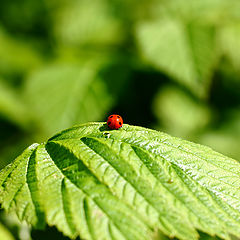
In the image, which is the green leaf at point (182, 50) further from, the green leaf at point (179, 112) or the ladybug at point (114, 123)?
the ladybug at point (114, 123)

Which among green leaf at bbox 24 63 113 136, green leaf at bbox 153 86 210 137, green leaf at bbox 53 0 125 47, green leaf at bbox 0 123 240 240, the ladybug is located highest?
green leaf at bbox 53 0 125 47

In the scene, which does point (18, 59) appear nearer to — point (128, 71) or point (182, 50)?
point (128, 71)

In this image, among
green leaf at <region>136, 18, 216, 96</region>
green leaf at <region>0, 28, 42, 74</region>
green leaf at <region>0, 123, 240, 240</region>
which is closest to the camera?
green leaf at <region>0, 123, 240, 240</region>

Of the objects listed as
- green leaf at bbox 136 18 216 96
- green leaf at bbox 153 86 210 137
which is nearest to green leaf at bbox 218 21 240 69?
green leaf at bbox 136 18 216 96

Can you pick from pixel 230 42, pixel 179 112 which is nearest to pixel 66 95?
pixel 179 112

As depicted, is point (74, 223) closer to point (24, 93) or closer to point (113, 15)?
point (24, 93)

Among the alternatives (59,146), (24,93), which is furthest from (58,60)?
(59,146)

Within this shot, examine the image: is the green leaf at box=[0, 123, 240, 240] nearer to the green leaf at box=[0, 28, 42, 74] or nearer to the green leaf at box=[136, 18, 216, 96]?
the green leaf at box=[136, 18, 216, 96]
